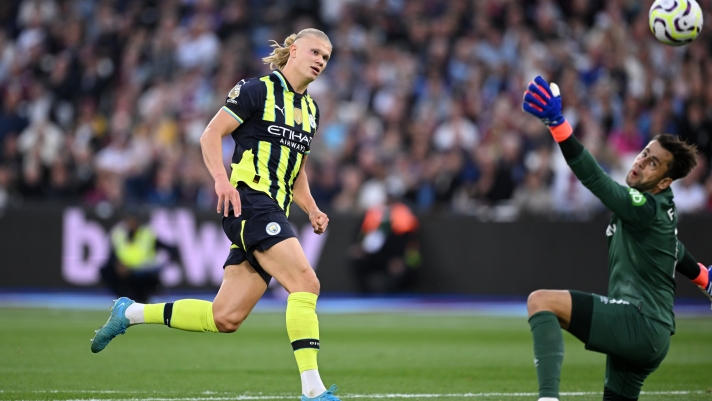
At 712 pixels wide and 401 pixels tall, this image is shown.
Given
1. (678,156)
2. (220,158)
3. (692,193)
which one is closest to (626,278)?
(678,156)

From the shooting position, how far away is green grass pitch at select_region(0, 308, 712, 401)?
752 centimetres

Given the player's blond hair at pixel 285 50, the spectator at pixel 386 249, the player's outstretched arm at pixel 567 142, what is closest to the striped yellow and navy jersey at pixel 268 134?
the player's blond hair at pixel 285 50

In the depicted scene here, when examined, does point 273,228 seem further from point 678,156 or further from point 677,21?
point 677,21

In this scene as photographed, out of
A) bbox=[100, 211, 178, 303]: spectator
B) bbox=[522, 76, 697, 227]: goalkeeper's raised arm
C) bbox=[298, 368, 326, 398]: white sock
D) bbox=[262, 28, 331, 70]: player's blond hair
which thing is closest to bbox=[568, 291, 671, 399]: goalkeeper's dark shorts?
bbox=[522, 76, 697, 227]: goalkeeper's raised arm

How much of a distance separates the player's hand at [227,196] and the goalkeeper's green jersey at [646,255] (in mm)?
2231

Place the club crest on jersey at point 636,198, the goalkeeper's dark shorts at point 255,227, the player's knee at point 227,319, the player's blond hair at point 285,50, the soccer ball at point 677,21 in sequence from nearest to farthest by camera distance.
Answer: the club crest on jersey at point 636,198 → the goalkeeper's dark shorts at point 255,227 → the player's knee at point 227,319 → the player's blond hair at point 285,50 → the soccer ball at point 677,21

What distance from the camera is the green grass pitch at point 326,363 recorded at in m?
7.52

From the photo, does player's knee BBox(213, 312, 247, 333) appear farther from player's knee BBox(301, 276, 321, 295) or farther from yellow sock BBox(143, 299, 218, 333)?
player's knee BBox(301, 276, 321, 295)

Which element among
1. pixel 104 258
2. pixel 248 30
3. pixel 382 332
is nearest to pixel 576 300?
pixel 382 332

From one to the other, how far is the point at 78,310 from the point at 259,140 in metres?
9.40

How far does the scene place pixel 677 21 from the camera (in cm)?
775

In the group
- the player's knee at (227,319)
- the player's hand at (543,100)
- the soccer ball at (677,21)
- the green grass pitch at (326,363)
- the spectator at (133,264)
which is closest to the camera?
the player's hand at (543,100)

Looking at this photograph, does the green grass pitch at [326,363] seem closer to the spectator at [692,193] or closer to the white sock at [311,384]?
the white sock at [311,384]

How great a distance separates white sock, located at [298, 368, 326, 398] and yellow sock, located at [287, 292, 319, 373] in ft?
0.19
